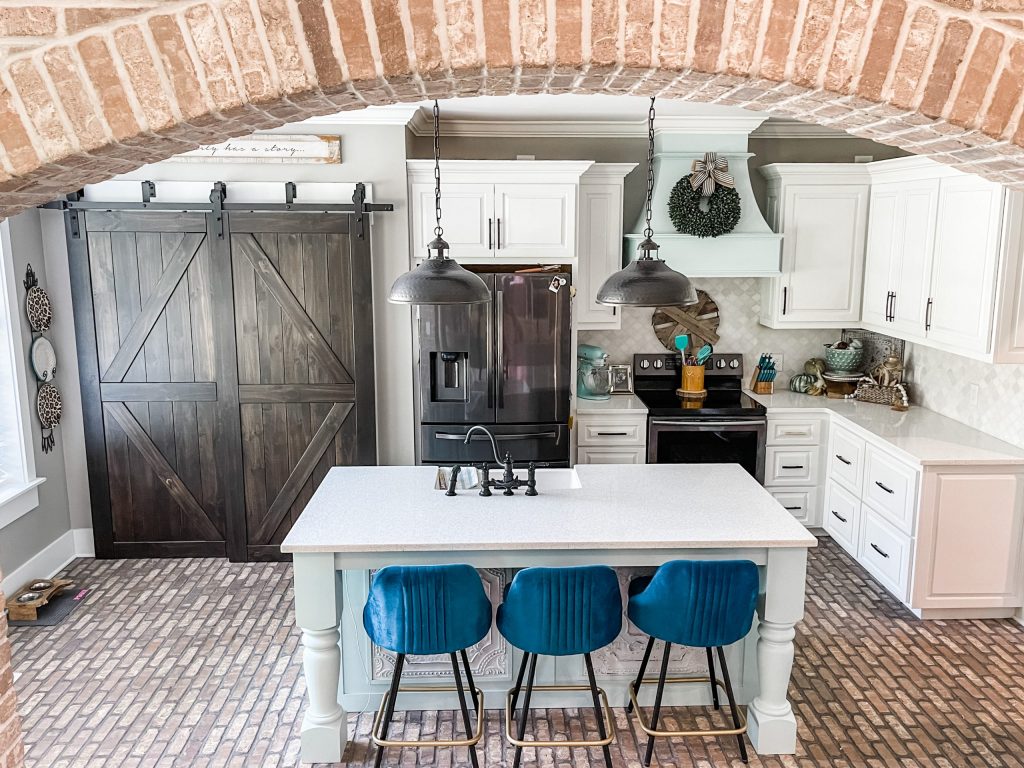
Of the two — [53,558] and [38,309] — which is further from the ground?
[38,309]

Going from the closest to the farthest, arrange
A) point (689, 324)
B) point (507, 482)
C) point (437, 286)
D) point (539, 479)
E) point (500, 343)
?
point (437, 286) → point (507, 482) → point (539, 479) → point (500, 343) → point (689, 324)

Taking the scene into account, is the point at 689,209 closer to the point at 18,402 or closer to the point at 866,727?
the point at 866,727

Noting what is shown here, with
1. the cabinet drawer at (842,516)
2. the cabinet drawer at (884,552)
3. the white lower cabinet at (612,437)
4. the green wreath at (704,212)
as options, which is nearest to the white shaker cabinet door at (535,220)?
the green wreath at (704,212)

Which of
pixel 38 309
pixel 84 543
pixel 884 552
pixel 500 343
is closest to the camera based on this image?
pixel 884 552

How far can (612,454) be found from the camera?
5.08m

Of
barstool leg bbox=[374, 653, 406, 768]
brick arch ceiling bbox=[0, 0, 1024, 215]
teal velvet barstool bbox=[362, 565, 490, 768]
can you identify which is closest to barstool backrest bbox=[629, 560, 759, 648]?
teal velvet barstool bbox=[362, 565, 490, 768]

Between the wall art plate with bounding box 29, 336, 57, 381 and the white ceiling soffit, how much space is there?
2068mm

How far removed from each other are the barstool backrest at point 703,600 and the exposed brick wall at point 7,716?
1.96 m

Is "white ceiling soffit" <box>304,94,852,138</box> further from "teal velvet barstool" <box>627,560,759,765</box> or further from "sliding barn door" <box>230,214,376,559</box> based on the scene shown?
"teal velvet barstool" <box>627,560,759,765</box>

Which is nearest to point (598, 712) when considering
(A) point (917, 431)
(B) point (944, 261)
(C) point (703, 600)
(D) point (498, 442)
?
(C) point (703, 600)

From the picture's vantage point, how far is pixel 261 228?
4.65 meters

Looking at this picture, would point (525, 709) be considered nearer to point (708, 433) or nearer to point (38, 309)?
point (708, 433)

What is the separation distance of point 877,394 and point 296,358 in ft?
12.6

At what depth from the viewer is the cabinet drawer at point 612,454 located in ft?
16.6
